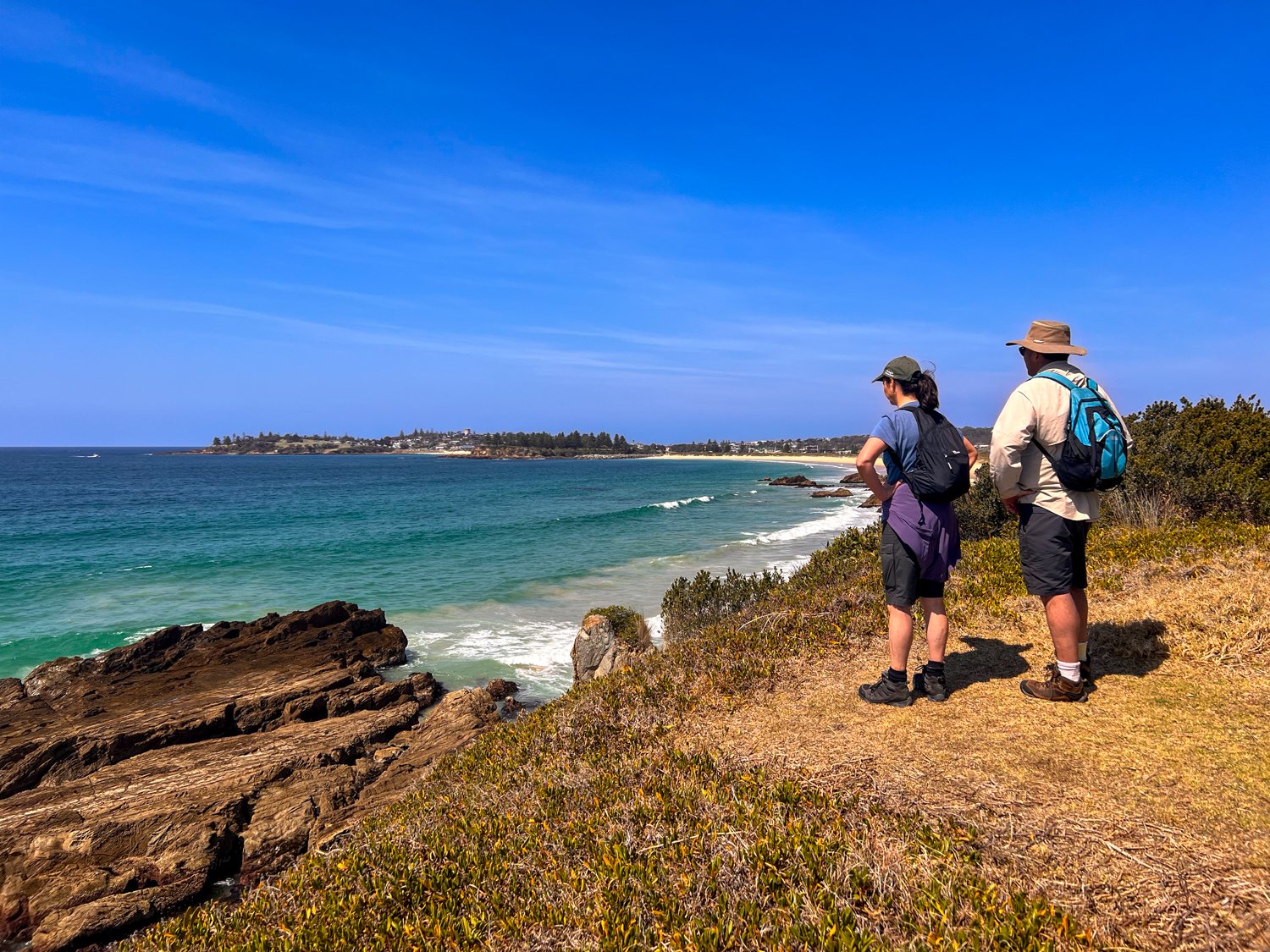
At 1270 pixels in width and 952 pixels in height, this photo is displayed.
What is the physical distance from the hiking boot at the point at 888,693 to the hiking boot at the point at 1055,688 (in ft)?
2.76

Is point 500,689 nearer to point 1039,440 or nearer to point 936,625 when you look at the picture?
point 936,625

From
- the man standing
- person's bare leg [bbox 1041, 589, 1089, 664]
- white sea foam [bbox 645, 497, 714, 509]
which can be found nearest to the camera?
the man standing

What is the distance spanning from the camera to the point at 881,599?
7.39 m

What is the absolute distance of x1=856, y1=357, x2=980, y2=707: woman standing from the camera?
4574 mm

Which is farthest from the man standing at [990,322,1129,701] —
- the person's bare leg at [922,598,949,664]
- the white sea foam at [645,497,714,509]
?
the white sea foam at [645,497,714,509]

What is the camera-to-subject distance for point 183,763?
9703 mm

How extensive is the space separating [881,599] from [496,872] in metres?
5.21

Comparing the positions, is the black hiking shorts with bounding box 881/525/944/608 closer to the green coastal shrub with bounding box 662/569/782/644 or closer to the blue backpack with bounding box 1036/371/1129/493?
the blue backpack with bounding box 1036/371/1129/493

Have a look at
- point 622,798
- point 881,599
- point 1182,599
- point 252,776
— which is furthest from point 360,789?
point 1182,599

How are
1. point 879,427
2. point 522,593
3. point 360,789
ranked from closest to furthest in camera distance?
point 879,427, point 360,789, point 522,593

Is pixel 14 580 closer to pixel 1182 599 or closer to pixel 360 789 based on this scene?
pixel 360 789

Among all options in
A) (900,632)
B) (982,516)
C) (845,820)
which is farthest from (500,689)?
(982,516)

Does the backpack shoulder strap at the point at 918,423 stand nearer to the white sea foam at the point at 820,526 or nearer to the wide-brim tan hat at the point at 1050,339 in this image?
the wide-brim tan hat at the point at 1050,339

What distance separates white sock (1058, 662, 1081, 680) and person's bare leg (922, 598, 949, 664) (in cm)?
79
